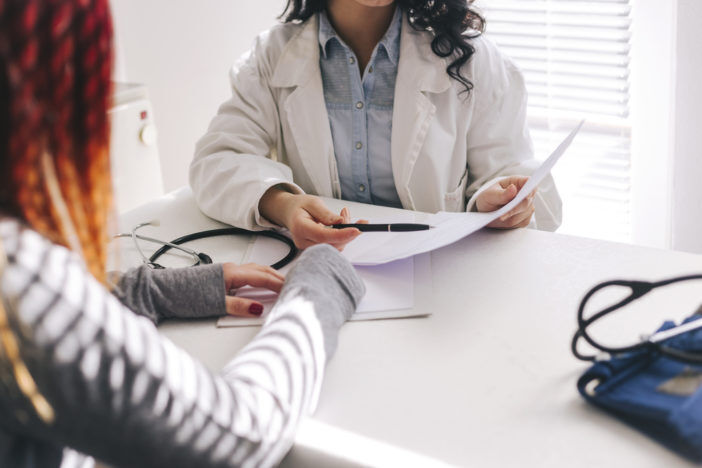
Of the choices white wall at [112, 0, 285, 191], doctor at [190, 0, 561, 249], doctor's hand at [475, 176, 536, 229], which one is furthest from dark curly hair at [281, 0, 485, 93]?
white wall at [112, 0, 285, 191]

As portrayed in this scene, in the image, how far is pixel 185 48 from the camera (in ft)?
8.08

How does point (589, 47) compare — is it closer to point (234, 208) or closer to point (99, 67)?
point (234, 208)

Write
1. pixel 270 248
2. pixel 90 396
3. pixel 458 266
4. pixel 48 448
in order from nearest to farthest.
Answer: pixel 90 396, pixel 48 448, pixel 458 266, pixel 270 248

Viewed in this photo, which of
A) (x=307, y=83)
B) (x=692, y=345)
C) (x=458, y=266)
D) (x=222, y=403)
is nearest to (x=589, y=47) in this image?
(x=307, y=83)

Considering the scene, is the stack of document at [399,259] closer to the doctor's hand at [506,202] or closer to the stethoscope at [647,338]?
the doctor's hand at [506,202]

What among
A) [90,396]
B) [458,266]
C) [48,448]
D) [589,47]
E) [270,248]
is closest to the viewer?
[90,396]

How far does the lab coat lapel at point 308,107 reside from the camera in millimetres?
1397

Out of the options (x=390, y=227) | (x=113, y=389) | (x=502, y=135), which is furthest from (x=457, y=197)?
(x=113, y=389)

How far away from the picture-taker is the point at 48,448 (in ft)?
2.17

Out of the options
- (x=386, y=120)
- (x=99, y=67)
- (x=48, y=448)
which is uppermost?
(x=99, y=67)

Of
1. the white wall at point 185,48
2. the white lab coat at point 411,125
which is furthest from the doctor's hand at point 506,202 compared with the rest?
the white wall at point 185,48

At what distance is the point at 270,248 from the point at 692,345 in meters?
0.64

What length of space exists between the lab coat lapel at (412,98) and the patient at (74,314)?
2.58 feet

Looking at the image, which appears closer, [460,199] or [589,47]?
[460,199]
